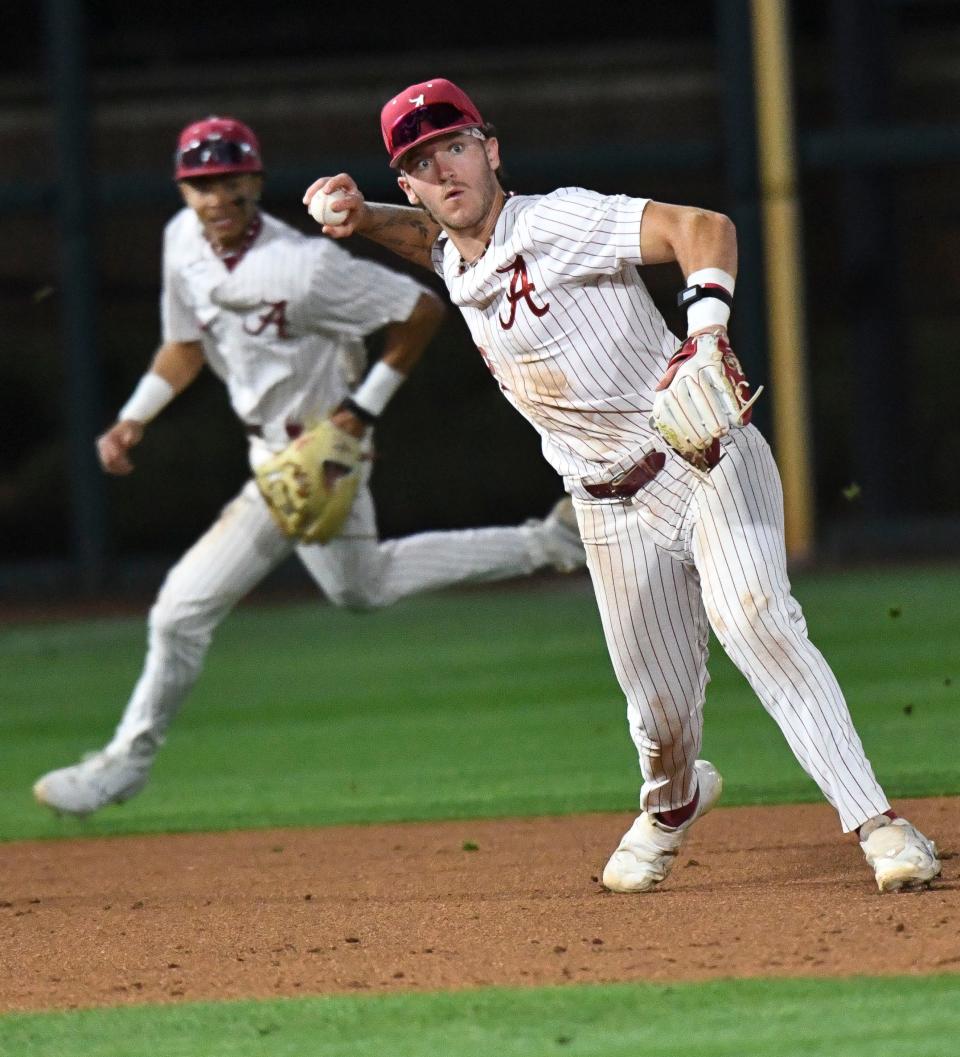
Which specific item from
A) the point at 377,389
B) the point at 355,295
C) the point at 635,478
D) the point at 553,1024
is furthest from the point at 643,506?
the point at 355,295

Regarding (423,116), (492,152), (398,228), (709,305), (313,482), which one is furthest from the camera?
(313,482)

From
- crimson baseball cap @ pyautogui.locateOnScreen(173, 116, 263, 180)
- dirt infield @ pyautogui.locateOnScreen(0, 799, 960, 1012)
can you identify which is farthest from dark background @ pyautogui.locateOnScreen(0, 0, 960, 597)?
dirt infield @ pyautogui.locateOnScreen(0, 799, 960, 1012)

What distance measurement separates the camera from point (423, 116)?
4035 mm

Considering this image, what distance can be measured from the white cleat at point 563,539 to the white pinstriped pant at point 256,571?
5cm

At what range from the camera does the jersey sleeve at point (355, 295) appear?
6051 millimetres

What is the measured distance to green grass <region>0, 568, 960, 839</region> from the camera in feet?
20.1

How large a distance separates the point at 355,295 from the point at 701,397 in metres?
2.62

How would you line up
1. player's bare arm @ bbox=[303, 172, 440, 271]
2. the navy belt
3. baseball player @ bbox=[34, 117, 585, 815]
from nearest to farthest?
the navy belt → player's bare arm @ bbox=[303, 172, 440, 271] → baseball player @ bbox=[34, 117, 585, 815]

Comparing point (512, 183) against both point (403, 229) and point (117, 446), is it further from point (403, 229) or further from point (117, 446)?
point (403, 229)

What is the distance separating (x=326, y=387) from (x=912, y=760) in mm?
2155

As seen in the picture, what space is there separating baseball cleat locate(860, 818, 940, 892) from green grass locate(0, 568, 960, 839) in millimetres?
1733

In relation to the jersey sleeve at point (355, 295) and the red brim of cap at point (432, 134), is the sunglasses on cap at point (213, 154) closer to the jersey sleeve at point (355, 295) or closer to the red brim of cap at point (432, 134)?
the jersey sleeve at point (355, 295)

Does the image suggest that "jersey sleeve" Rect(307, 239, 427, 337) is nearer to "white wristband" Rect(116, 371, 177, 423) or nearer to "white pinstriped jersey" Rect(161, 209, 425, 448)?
"white pinstriped jersey" Rect(161, 209, 425, 448)

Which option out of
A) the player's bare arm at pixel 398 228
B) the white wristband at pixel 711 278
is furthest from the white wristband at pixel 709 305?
the player's bare arm at pixel 398 228
